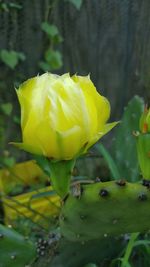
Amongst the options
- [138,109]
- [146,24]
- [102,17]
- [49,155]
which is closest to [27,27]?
[102,17]

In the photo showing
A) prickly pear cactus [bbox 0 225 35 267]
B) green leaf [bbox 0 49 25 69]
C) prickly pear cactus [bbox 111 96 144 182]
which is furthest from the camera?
green leaf [bbox 0 49 25 69]

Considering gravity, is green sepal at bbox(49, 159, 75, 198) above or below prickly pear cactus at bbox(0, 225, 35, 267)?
above

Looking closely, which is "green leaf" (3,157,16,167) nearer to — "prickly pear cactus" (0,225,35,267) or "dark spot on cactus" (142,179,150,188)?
"prickly pear cactus" (0,225,35,267)

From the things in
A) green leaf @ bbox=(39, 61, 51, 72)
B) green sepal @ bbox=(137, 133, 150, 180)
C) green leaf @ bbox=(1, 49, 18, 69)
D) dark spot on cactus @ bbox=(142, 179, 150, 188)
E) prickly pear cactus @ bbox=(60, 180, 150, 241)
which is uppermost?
green sepal @ bbox=(137, 133, 150, 180)

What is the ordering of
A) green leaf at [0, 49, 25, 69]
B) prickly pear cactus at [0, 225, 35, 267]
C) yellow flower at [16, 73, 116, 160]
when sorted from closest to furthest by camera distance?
1. yellow flower at [16, 73, 116, 160]
2. prickly pear cactus at [0, 225, 35, 267]
3. green leaf at [0, 49, 25, 69]

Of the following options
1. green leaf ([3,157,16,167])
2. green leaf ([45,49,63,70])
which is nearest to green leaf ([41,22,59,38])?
green leaf ([45,49,63,70])

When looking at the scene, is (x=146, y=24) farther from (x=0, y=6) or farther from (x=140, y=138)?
(x=140, y=138)

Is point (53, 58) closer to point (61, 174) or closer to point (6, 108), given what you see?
point (6, 108)
